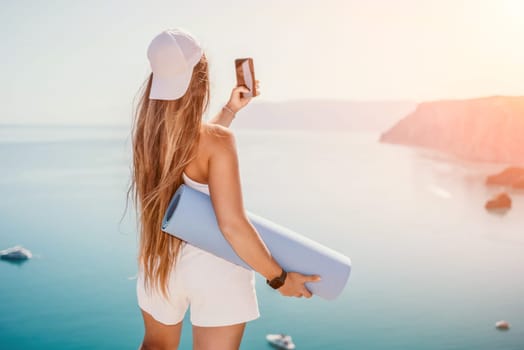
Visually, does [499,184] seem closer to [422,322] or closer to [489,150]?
[489,150]

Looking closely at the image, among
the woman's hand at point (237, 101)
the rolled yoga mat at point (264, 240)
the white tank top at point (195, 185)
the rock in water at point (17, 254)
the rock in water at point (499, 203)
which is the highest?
the woman's hand at point (237, 101)

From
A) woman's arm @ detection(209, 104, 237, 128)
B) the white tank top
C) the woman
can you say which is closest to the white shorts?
the woman

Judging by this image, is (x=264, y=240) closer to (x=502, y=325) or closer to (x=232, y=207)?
(x=232, y=207)

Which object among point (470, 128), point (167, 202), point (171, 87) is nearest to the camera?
point (171, 87)

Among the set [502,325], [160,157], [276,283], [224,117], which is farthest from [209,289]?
[502,325]

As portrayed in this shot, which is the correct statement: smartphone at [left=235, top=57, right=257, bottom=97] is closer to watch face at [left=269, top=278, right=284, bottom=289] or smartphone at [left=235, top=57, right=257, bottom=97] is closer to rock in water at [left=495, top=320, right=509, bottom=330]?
watch face at [left=269, top=278, right=284, bottom=289]

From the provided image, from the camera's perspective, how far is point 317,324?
34.2ft

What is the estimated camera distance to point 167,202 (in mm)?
1259

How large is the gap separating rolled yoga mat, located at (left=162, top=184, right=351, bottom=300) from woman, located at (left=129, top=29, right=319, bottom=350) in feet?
0.09

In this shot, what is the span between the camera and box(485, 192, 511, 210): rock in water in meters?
19.8

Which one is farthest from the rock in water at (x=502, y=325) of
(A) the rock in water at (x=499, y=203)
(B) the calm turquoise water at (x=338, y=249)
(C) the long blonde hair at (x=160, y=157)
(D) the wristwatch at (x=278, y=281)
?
(A) the rock in water at (x=499, y=203)

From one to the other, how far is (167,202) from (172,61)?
31cm

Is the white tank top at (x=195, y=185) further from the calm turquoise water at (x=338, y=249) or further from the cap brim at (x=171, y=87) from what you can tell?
the calm turquoise water at (x=338, y=249)

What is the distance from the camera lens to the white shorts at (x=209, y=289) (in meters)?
1.26
